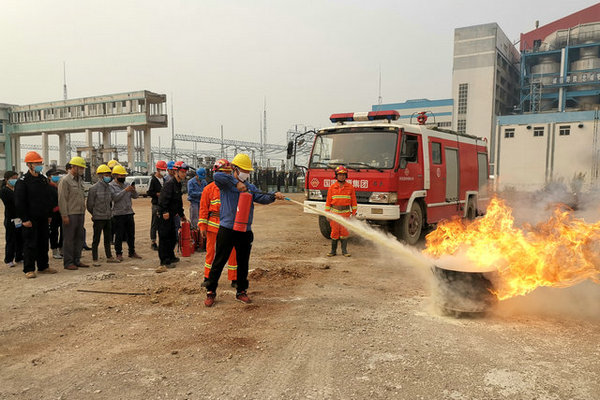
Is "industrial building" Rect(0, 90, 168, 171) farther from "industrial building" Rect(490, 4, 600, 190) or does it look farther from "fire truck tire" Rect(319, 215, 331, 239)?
"industrial building" Rect(490, 4, 600, 190)

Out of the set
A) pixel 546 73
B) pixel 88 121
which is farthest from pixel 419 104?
pixel 88 121

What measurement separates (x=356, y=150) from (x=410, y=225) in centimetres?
218

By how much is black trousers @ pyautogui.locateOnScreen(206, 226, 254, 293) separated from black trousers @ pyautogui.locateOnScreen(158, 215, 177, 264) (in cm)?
224

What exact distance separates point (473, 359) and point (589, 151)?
1018 centimetres

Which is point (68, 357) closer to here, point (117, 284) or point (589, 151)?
point (117, 284)

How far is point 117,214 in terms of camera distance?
8.15 m

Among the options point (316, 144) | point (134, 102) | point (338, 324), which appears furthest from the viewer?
point (134, 102)

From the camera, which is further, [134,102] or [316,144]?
[134,102]

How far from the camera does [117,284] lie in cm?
641

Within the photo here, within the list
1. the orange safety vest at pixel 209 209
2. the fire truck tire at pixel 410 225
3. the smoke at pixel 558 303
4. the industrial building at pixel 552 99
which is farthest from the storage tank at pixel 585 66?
the orange safety vest at pixel 209 209

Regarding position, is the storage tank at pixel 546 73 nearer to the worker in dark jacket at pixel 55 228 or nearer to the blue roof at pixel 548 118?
the blue roof at pixel 548 118

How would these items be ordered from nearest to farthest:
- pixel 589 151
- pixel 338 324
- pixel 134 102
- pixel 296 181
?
pixel 338 324, pixel 589 151, pixel 296 181, pixel 134 102

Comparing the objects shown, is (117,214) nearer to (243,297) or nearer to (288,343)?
(243,297)

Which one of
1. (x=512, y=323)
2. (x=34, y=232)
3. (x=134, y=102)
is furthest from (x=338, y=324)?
(x=134, y=102)
